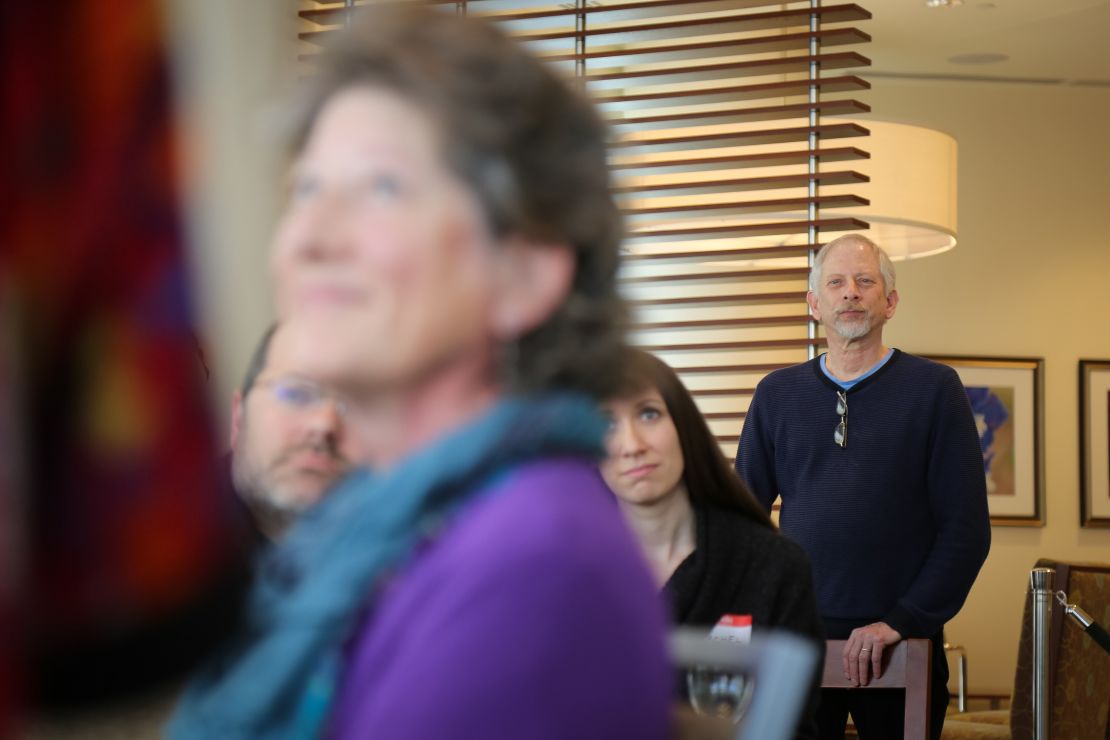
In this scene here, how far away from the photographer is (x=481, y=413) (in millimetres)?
835

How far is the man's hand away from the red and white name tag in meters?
1.09

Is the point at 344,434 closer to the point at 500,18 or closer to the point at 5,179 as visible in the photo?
the point at 5,179

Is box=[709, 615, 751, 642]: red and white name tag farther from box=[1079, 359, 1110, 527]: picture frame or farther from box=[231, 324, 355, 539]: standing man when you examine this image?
box=[1079, 359, 1110, 527]: picture frame

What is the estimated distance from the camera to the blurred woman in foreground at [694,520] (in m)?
2.44

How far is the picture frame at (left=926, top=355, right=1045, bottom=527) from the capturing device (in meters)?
8.29

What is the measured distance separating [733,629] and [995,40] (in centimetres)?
605

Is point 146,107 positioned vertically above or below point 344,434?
above

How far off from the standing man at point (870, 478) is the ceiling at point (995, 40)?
3.36 metres

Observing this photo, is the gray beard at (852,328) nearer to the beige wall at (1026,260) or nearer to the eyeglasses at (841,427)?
the eyeglasses at (841,427)

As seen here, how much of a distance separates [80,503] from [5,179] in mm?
81

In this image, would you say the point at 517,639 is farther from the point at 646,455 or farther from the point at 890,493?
the point at 890,493

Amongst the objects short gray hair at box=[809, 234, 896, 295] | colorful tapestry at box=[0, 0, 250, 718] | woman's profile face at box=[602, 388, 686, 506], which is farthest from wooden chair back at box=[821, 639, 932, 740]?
colorful tapestry at box=[0, 0, 250, 718]

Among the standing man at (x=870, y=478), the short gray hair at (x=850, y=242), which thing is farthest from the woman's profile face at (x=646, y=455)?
the short gray hair at (x=850, y=242)

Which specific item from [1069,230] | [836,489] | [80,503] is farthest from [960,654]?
[80,503]
